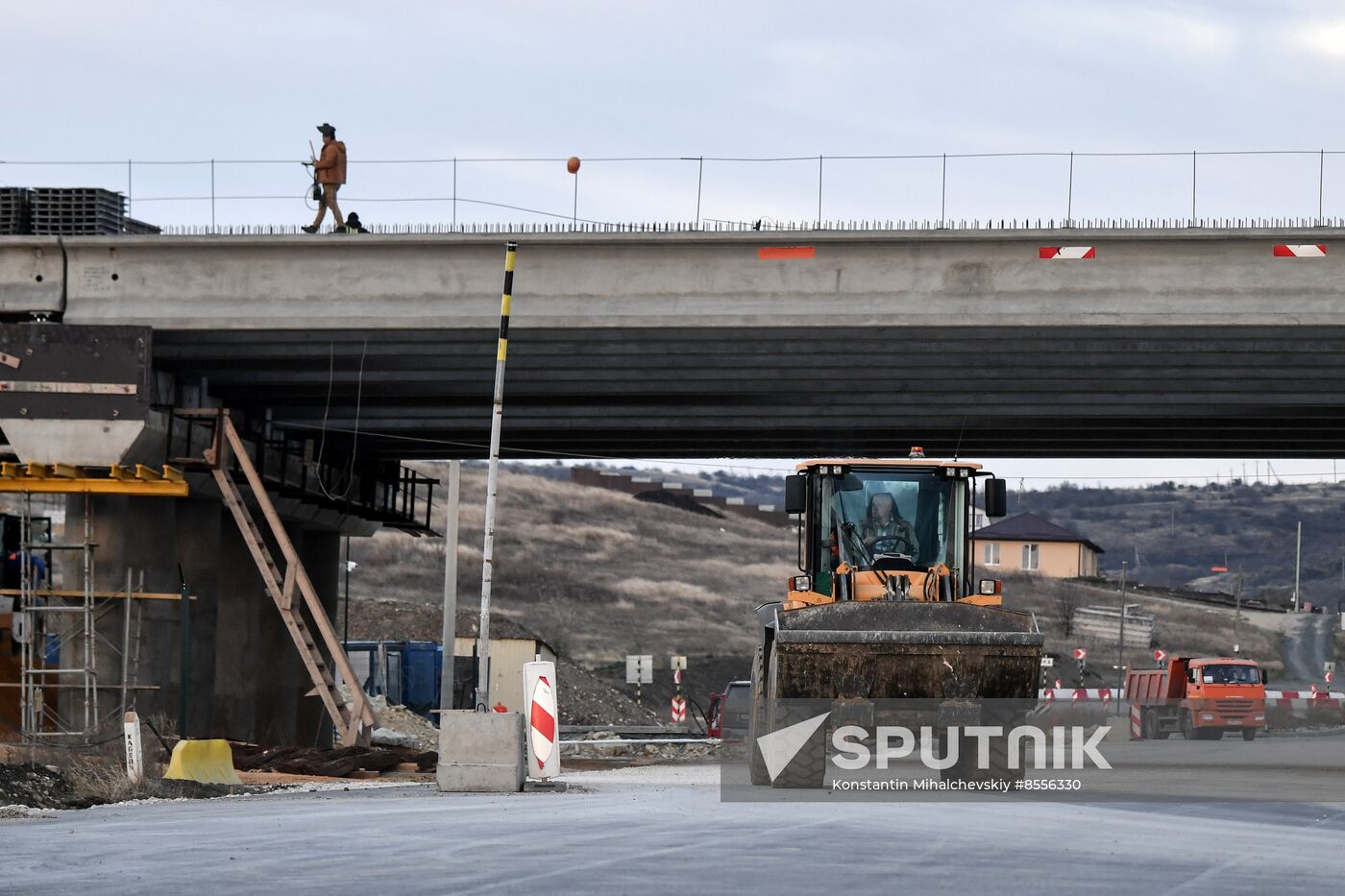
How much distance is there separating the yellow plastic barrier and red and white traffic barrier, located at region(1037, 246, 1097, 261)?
47.8 ft

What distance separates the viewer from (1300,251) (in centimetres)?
2780

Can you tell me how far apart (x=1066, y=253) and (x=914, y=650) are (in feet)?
41.2

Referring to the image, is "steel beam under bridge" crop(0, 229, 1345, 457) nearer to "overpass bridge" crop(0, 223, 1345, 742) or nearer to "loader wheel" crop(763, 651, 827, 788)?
"overpass bridge" crop(0, 223, 1345, 742)

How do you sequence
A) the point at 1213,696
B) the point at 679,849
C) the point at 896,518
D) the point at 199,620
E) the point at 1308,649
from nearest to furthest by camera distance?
the point at 679,849 < the point at 896,518 < the point at 199,620 < the point at 1213,696 < the point at 1308,649

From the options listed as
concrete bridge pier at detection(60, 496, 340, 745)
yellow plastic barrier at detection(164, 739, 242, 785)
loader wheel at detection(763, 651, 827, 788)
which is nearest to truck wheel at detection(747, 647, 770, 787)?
loader wheel at detection(763, 651, 827, 788)

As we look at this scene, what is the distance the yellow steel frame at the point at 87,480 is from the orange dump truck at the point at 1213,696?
2445cm

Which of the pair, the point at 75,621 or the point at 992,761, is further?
the point at 75,621

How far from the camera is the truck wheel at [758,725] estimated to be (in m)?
18.7

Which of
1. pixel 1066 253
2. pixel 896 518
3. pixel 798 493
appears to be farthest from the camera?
pixel 1066 253

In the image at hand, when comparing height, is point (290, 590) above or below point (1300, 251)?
below

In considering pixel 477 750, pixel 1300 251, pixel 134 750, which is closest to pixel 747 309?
pixel 1300 251

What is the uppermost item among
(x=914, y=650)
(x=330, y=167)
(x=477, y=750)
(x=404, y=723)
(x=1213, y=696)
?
(x=330, y=167)

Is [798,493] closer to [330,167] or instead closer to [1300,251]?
[1300,251]

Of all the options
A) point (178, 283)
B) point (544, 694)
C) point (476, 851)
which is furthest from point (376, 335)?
point (476, 851)
